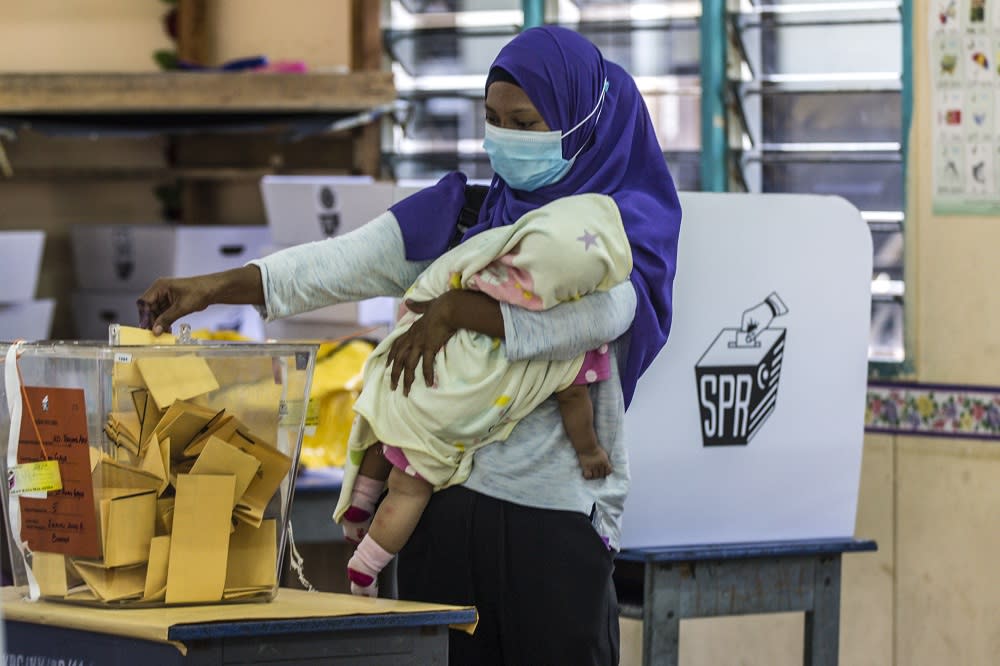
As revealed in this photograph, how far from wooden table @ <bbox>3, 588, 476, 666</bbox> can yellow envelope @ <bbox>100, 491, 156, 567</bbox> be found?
0.06 m

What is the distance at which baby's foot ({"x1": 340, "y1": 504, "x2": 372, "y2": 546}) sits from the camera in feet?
6.00

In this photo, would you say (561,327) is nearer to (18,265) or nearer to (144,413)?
(144,413)

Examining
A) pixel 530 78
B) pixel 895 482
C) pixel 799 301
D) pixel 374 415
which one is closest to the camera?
pixel 530 78

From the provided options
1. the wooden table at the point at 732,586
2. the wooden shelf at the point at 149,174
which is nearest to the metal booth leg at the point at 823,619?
the wooden table at the point at 732,586

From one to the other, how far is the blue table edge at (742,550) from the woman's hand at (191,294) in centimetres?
73

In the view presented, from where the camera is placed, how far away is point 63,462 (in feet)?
5.17

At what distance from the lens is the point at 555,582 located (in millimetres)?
1710

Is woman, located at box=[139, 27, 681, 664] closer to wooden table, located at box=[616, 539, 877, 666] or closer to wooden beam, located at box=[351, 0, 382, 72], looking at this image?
wooden table, located at box=[616, 539, 877, 666]

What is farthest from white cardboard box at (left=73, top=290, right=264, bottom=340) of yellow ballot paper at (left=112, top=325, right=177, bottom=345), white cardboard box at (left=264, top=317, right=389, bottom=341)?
yellow ballot paper at (left=112, top=325, right=177, bottom=345)

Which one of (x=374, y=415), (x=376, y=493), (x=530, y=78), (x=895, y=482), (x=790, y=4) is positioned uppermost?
(x=790, y=4)

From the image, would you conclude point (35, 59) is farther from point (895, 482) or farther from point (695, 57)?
point (895, 482)

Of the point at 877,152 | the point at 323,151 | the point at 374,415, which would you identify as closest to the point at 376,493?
the point at 374,415

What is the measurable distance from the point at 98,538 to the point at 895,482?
1.91 metres

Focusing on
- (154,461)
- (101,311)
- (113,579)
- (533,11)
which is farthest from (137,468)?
(101,311)
